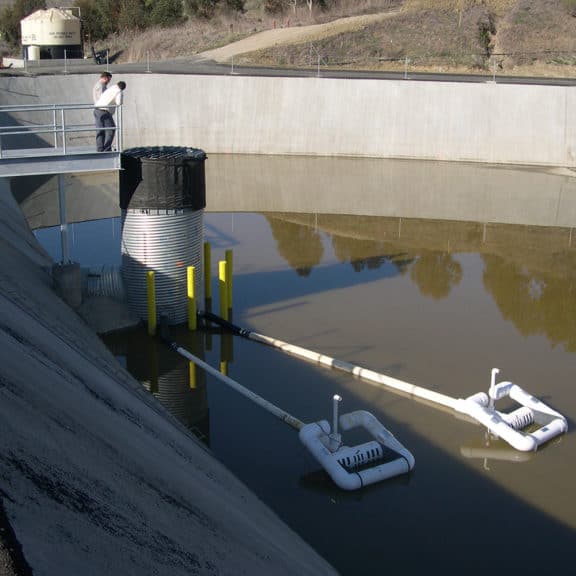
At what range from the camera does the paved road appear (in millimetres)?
36469

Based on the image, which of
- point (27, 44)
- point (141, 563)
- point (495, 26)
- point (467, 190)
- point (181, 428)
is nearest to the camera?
point (141, 563)

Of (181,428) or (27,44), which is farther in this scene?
(27,44)

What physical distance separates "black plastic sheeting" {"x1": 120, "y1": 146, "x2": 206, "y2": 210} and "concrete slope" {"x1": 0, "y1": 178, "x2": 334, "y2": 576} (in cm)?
441

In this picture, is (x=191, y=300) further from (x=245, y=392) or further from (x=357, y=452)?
(x=357, y=452)

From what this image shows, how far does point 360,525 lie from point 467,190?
19.7 meters

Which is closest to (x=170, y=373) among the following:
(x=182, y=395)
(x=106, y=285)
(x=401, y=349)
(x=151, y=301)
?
(x=182, y=395)

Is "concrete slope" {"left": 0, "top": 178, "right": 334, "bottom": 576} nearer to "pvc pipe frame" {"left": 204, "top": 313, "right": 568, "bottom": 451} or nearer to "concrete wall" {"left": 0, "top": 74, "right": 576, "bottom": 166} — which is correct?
"pvc pipe frame" {"left": 204, "top": 313, "right": 568, "bottom": 451}

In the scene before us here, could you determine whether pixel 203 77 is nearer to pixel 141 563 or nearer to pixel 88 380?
pixel 88 380

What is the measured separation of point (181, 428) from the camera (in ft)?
35.8

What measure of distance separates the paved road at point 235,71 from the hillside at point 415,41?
7.74 ft

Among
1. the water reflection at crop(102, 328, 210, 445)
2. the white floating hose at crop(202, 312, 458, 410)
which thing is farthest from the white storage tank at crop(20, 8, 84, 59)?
the white floating hose at crop(202, 312, 458, 410)

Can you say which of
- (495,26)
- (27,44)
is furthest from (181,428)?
(495,26)

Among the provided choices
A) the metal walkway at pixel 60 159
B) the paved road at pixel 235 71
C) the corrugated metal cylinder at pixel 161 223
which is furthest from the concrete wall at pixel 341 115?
the corrugated metal cylinder at pixel 161 223

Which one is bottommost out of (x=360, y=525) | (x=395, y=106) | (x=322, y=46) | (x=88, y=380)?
(x=360, y=525)
